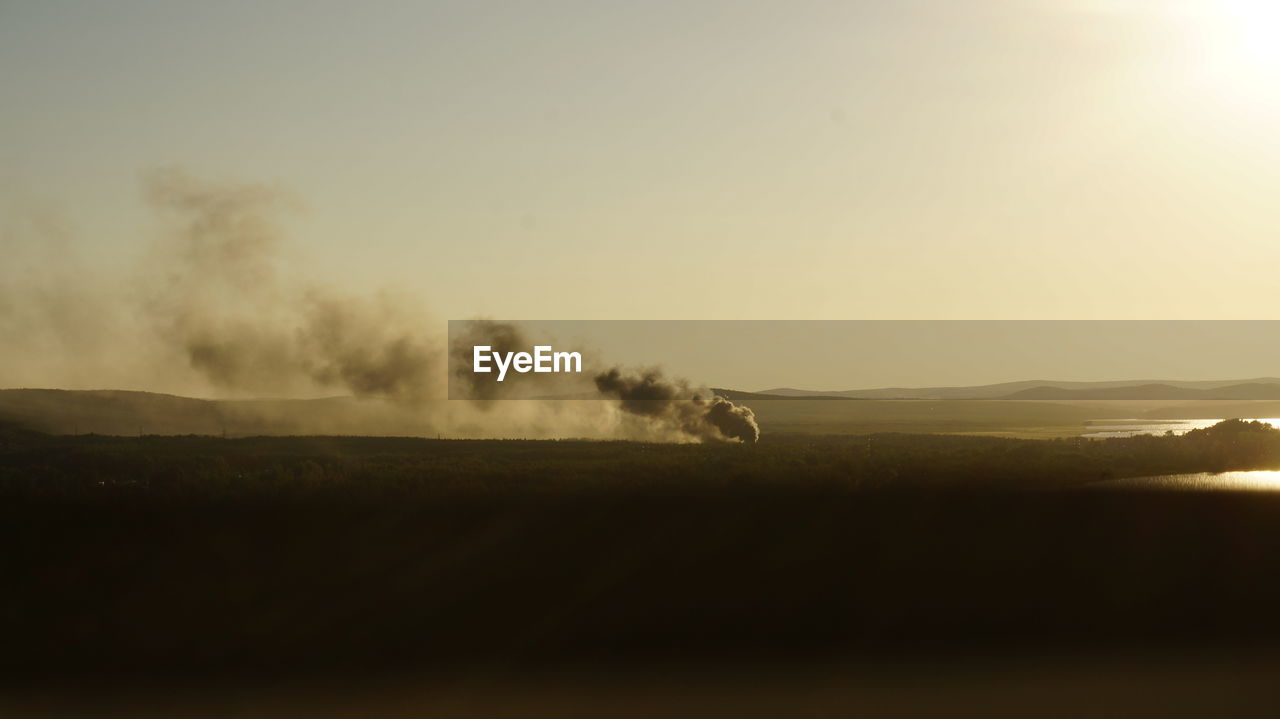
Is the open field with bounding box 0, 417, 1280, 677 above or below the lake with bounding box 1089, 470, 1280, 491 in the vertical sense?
below

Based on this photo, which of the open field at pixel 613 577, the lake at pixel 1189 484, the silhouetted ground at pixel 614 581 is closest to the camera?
the silhouetted ground at pixel 614 581

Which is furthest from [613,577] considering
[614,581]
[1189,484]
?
[1189,484]

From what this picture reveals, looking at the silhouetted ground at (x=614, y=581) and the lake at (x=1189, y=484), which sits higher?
the lake at (x=1189, y=484)

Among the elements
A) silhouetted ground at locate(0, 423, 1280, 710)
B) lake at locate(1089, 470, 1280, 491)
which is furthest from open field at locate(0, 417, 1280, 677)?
lake at locate(1089, 470, 1280, 491)

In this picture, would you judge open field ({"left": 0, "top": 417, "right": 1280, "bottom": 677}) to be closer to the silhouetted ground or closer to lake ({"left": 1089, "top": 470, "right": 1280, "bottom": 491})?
the silhouetted ground

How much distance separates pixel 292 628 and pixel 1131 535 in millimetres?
8706

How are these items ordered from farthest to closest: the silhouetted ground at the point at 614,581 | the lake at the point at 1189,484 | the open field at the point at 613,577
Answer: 1. the lake at the point at 1189,484
2. the open field at the point at 613,577
3. the silhouetted ground at the point at 614,581

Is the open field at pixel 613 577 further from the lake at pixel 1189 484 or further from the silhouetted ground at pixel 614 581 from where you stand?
the lake at pixel 1189 484

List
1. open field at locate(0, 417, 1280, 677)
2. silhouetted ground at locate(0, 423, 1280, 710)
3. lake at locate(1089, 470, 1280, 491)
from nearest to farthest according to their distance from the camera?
silhouetted ground at locate(0, 423, 1280, 710) → open field at locate(0, 417, 1280, 677) → lake at locate(1089, 470, 1280, 491)

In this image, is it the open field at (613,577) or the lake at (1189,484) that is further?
the lake at (1189,484)

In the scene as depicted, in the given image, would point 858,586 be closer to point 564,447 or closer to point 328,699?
point 328,699

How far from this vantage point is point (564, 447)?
78.4 metres

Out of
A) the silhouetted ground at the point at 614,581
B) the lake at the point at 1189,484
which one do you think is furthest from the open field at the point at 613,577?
the lake at the point at 1189,484

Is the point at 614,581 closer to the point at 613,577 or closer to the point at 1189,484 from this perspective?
the point at 613,577
